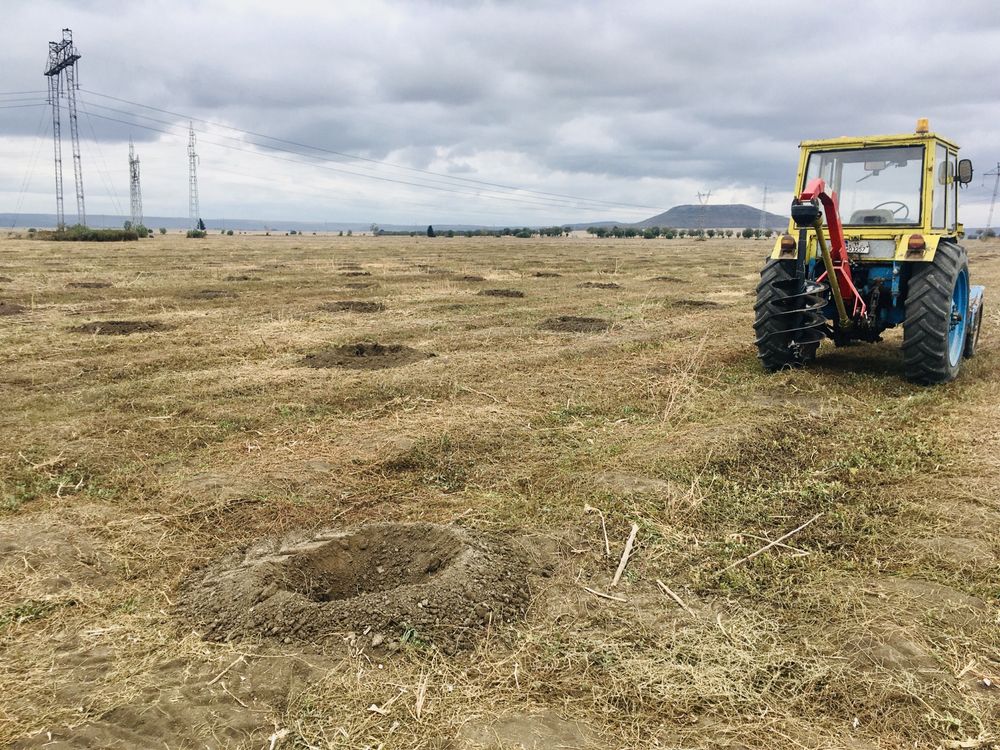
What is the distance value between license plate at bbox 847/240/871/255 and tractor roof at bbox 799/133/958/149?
121cm

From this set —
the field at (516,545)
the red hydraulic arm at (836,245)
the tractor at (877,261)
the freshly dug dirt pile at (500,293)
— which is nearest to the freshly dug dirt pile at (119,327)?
the field at (516,545)

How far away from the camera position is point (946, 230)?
8.43 meters

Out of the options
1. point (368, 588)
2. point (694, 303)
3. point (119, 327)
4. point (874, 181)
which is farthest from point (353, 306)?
point (368, 588)

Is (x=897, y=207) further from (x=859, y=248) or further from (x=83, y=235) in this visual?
(x=83, y=235)

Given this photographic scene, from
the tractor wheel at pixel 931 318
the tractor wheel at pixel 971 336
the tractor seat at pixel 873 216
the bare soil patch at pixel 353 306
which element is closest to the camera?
the tractor wheel at pixel 931 318

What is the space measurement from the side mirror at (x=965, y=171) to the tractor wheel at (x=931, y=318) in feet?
3.11

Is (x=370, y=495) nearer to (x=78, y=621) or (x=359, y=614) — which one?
(x=359, y=614)

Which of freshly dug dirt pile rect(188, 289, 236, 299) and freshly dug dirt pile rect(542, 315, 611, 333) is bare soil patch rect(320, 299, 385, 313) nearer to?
freshly dug dirt pile rect(188, 289, 236, 299)

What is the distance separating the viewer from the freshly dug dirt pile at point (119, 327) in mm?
11273

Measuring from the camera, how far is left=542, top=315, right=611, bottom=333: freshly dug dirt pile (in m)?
12.1

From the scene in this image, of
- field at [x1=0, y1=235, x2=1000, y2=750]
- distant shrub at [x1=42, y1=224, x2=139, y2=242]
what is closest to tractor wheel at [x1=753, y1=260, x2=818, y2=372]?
field at [x1=0, y1=235, x2=1000, y2=750]

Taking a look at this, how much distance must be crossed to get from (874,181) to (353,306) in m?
9.90

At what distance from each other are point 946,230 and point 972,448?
12.4ft

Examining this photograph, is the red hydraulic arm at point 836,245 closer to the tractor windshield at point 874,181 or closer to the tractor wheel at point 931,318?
the tractor wheel at point 931,318
